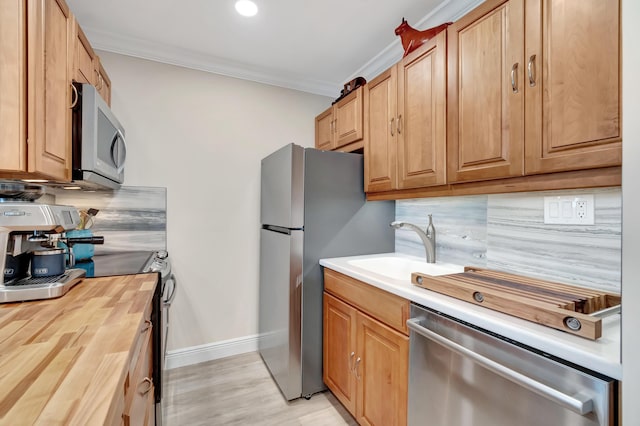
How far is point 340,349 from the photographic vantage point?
183cm

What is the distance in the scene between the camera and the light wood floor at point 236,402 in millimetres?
1776

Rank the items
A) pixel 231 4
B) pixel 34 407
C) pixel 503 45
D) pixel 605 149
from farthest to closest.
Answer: pixel 231 4 < pixel 503 45 < pixel 605 149 < pixel 34 407

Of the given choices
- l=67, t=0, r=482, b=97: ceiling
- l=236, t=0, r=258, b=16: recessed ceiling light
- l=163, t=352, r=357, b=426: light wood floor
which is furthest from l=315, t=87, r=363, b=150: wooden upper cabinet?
l=163, t=352, r=357, b=426: light wood floor

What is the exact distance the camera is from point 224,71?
2.45 meters

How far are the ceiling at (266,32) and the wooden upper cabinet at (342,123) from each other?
14.3 inches

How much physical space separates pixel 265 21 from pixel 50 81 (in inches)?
48.9

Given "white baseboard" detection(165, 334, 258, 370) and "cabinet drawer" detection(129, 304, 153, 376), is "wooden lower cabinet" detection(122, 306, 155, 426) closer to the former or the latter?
"cabinet drawer" detection(129, 304, 153, 376)

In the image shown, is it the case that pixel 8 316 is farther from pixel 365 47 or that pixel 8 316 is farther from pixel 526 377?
pixel 365 47

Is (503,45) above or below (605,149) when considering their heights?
above

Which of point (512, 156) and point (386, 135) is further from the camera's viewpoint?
point (386, 135)

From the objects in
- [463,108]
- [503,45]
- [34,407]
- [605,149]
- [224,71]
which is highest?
[224,71]

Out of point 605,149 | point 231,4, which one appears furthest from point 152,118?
point 605,149

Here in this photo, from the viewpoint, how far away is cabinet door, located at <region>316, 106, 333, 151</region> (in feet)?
8.38

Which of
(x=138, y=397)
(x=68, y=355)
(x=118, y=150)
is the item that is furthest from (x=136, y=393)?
(x=118, y=150)
